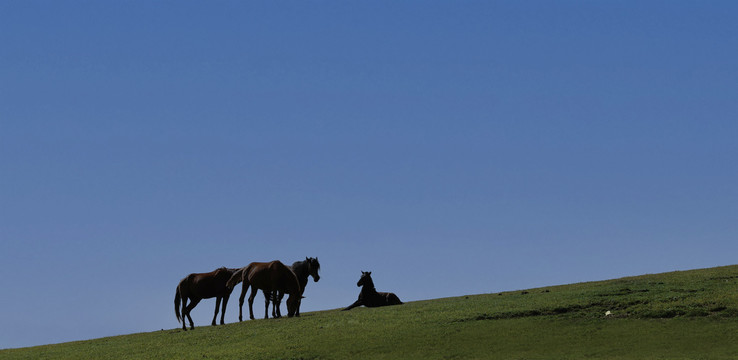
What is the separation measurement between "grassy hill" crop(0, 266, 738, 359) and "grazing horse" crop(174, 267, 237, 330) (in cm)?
121

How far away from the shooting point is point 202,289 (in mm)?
35719

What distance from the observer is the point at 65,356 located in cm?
3136

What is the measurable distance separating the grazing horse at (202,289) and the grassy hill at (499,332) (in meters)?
1.21

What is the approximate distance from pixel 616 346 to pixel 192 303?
58.2 feet

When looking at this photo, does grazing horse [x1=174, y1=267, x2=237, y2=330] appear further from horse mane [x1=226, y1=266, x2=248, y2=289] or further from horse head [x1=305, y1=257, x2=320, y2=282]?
horse head [x1=305, y1=257, x2=320, y2=282]

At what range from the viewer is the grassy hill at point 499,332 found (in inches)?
1003

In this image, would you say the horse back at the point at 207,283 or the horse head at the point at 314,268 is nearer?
the horse back at the point at 207,283

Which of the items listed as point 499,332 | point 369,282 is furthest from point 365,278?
point 499,332

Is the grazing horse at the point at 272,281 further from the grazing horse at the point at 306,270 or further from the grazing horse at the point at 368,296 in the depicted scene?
the grazing horse at the point at 368,296

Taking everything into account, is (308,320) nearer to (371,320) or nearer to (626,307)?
(371,320)

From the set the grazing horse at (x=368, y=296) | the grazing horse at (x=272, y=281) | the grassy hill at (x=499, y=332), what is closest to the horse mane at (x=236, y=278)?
the grazing horse at (x=272, y=281)

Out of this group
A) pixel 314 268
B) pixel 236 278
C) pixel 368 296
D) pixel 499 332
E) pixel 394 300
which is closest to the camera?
pixel 499 332

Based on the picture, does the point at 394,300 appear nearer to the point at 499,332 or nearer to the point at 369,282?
the point at 369,282

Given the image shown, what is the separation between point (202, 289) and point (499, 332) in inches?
536
